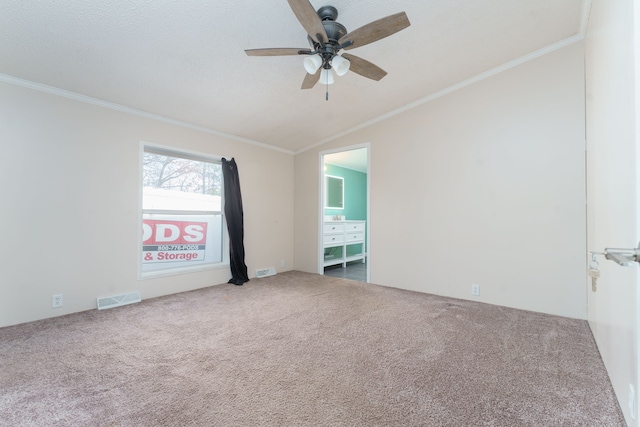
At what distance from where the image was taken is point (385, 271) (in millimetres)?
4254

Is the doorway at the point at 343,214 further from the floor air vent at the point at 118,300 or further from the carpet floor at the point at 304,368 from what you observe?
the floor air vent at the point at 118,300

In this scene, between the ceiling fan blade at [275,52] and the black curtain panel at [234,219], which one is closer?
the ceiling fan blade at [275,52]

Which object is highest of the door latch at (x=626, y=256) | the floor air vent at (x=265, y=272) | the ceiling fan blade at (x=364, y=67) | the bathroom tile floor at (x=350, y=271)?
the ceiling fan blade at (x=364, y=67)

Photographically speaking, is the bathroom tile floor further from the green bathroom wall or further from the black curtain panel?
the black curtain panel

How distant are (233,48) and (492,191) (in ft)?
10.2

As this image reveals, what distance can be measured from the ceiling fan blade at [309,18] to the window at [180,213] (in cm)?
273

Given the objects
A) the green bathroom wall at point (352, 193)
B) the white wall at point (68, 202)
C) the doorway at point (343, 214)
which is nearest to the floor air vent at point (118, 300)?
the white wall at point (68, 202)

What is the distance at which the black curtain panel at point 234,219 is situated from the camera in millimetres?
4312

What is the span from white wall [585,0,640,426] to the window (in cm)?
419

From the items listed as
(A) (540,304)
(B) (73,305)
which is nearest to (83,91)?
(B) (73,305)

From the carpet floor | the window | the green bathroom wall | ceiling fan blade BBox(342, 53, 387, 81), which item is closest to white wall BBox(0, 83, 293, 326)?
the window

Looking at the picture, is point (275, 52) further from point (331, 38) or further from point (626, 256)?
point (626, 256)

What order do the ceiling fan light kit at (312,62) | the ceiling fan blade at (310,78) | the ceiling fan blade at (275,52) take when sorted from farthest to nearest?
the ceiling fan blade at (310,78)
the ceiling fan light kit at (312,62)
the ceiling fan blade at (275,52)

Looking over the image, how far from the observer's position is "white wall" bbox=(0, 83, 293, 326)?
2.69 m
